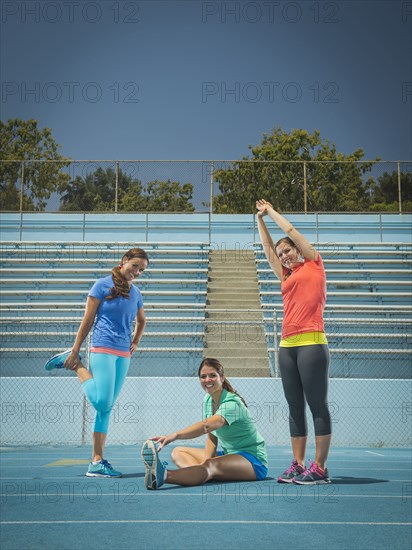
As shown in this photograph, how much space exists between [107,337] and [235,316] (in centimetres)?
756

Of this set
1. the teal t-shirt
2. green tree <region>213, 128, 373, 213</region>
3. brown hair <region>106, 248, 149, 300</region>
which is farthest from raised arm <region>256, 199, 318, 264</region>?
green tree <region>213, 128, 373, 213</region>

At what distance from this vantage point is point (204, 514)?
315 cm

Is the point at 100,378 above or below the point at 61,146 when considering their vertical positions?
below

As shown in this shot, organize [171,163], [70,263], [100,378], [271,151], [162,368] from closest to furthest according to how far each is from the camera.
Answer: [100,378]
[162,368]
[70,263]
[171,163]
[271,151]

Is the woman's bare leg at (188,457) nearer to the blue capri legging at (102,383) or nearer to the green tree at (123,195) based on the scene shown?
the blue capri legging at (102,383)

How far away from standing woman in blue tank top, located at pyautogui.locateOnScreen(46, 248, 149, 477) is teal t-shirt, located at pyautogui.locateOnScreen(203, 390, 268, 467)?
0.56 m

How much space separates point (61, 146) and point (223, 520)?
105 feet

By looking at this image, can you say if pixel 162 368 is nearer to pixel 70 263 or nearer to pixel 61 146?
pixel 70 263

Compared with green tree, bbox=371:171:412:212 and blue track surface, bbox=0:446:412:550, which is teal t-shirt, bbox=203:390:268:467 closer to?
blue track surface, bbox=0:446:412:550

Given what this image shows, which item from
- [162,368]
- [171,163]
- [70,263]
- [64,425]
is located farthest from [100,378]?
[171,163]

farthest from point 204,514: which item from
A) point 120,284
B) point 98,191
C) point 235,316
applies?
point 98,191

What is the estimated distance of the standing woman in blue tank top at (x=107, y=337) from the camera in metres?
3.84

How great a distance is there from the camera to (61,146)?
33438 mm

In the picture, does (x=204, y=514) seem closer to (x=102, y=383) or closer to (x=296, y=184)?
(x=102, y=383)
